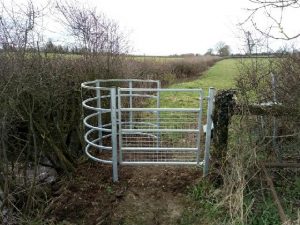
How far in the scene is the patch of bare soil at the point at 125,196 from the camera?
4.32 meters

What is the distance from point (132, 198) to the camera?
4.68 m

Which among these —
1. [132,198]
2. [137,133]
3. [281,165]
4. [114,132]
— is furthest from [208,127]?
[132,198]

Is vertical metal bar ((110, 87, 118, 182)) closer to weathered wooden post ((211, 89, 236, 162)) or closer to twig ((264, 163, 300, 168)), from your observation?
weathered wooden post ((211, 89, 236, 162))

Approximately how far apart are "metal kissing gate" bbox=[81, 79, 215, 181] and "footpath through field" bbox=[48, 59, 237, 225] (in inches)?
9.1

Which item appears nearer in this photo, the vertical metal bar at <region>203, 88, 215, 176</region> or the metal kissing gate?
the vertical metal bar at <region>203, 88, 215, 176</region>

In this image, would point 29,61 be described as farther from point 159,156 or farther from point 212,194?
point 212,194

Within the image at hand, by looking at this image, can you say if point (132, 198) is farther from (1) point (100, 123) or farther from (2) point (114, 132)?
(1) point (100, 123)

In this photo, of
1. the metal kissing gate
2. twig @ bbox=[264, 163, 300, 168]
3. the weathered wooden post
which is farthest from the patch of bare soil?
twig @ bbox=[264, 163, 300, 168]

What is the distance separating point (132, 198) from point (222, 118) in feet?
5.68

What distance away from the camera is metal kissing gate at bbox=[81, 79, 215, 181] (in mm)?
4785

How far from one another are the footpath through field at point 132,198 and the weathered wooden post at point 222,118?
598 millimetres

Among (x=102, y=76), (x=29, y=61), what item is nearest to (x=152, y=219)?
(x=29, y=61)

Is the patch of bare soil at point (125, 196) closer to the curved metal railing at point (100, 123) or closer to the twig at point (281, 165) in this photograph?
the curved metal railing at point (100, 123)

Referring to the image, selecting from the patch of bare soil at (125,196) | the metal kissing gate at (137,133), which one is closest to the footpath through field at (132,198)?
the patch of bare soil at (125,196)
